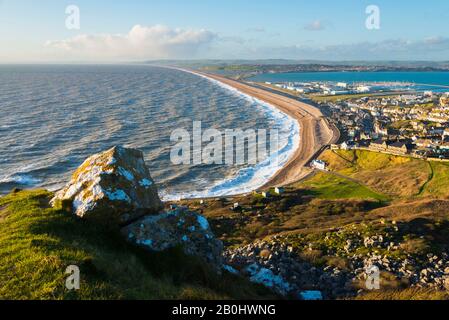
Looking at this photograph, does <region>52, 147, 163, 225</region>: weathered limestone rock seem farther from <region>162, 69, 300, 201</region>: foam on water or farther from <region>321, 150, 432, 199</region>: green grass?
<region>321, 150, 432, 199</region>: green grass

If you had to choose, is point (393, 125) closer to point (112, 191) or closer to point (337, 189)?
point (337, 189)

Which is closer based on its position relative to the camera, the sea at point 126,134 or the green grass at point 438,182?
the green grass at point 438,182

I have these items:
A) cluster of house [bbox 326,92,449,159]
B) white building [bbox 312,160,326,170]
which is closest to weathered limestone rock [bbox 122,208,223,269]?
white building [bbox 312,160,326,170]

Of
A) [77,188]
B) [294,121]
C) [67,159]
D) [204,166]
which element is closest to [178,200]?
[204,166]

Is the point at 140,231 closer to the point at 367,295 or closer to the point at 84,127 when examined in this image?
the point at 367,295

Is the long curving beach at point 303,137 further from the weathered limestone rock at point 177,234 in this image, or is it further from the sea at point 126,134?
the weathered limestone rock at point 177,234

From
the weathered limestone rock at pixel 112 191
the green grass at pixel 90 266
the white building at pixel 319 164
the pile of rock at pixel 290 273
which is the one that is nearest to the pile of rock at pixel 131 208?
the weathered limestone rock at pixel 112 191
